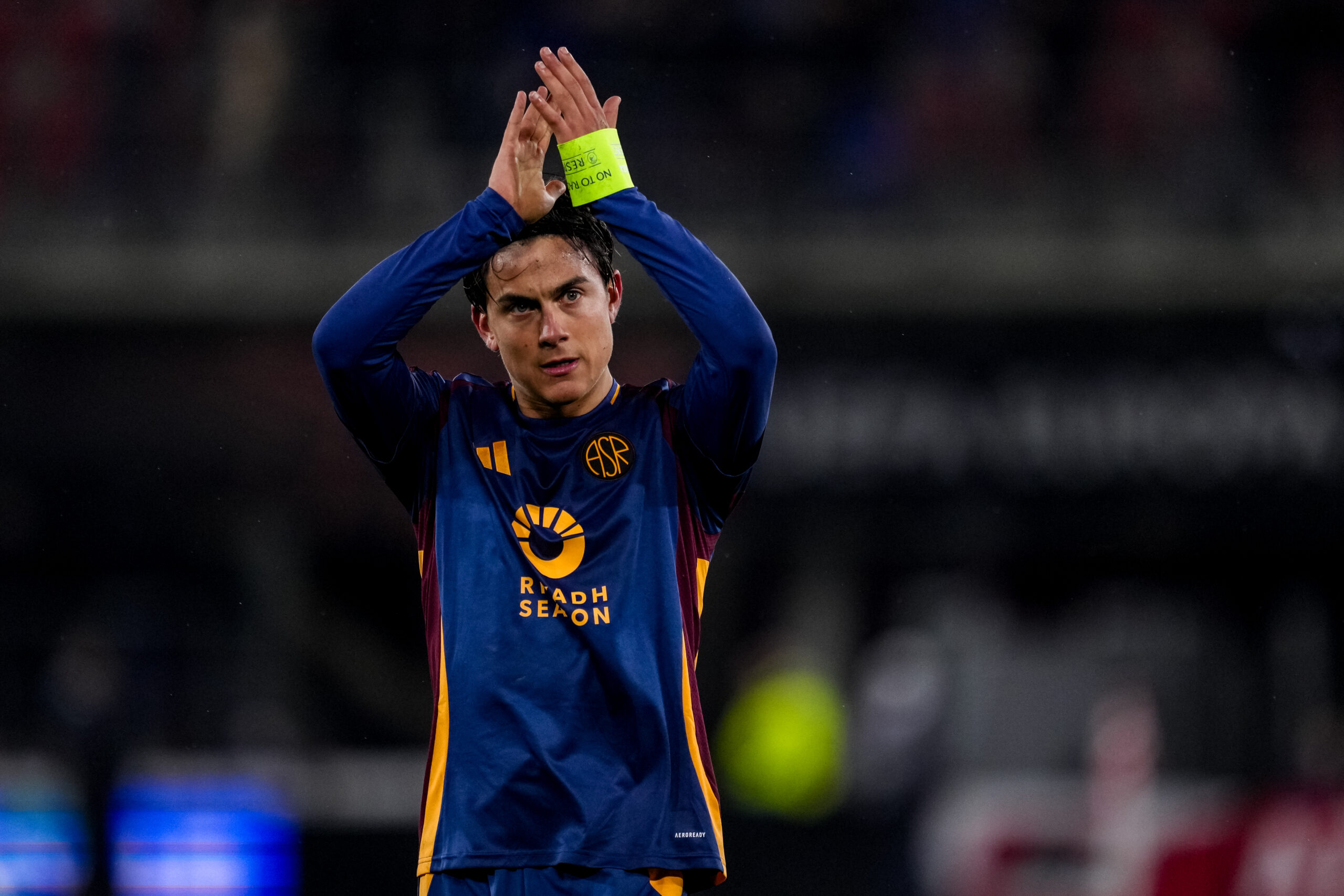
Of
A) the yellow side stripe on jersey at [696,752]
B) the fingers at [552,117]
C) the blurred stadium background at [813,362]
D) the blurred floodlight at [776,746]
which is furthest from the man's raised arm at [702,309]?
the blurred floodlight at [776,746]

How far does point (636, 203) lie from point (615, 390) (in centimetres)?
38

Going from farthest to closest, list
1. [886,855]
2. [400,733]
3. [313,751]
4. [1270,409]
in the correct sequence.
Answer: [400,733] < [1270,409] < [313,751] < [886,855]

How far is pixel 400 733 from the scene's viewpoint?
1144 cm

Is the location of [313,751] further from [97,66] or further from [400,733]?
[97,66]

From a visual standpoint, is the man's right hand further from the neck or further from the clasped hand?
the neck

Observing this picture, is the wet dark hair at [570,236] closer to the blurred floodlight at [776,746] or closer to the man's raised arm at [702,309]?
the man's raised arm at [702,309]

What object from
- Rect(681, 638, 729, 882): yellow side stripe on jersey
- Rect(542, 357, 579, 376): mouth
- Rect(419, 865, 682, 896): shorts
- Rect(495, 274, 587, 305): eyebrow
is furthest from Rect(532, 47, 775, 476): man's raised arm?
Rect(419, 865, 682, 896): shorts

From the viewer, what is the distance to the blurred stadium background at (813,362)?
10.0 meters

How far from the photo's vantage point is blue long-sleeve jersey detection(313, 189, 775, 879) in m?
2.73

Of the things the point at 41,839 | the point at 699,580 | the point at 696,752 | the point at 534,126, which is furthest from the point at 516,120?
the point at 41,839

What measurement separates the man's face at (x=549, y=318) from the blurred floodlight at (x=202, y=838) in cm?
481

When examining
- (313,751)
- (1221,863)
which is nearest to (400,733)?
(313,751)

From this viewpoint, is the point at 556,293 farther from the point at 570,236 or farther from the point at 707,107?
the point at 707,107

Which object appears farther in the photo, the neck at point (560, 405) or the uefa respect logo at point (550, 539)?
the neck at point (560, 405)
